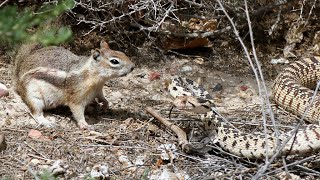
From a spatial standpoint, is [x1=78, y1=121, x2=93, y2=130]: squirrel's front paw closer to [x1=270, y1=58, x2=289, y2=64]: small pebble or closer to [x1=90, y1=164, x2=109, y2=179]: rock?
[x1=90, y1=164, x2=109, y2=179]: rock

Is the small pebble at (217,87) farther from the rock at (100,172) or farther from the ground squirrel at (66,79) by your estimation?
the rock at (100,172)

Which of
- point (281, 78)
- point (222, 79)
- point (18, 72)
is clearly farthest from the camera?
point (222, 79)

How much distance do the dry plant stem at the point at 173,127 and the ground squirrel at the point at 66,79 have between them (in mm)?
657

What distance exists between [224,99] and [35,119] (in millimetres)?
2546

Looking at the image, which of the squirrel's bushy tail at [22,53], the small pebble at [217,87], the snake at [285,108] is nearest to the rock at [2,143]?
the squirrel's bushy tail at [22,53]

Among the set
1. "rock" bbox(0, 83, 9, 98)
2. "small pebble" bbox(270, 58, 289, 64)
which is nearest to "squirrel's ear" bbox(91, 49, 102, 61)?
"rock" bbox(0, 83, 9, 98)

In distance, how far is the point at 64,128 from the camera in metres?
7.16

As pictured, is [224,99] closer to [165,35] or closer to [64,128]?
[165,35]

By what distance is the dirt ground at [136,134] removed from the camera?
20.4 ft

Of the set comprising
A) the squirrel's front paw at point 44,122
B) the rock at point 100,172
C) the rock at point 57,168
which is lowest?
the squirrel's front paw at point 44,122

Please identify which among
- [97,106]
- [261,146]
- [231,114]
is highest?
[261,146]

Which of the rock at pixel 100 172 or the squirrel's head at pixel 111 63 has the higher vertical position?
the squirrel's head at pixel 111 63

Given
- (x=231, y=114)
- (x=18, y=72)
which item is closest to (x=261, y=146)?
(x=231, y=114)

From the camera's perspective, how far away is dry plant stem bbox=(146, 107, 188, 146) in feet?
21.8
